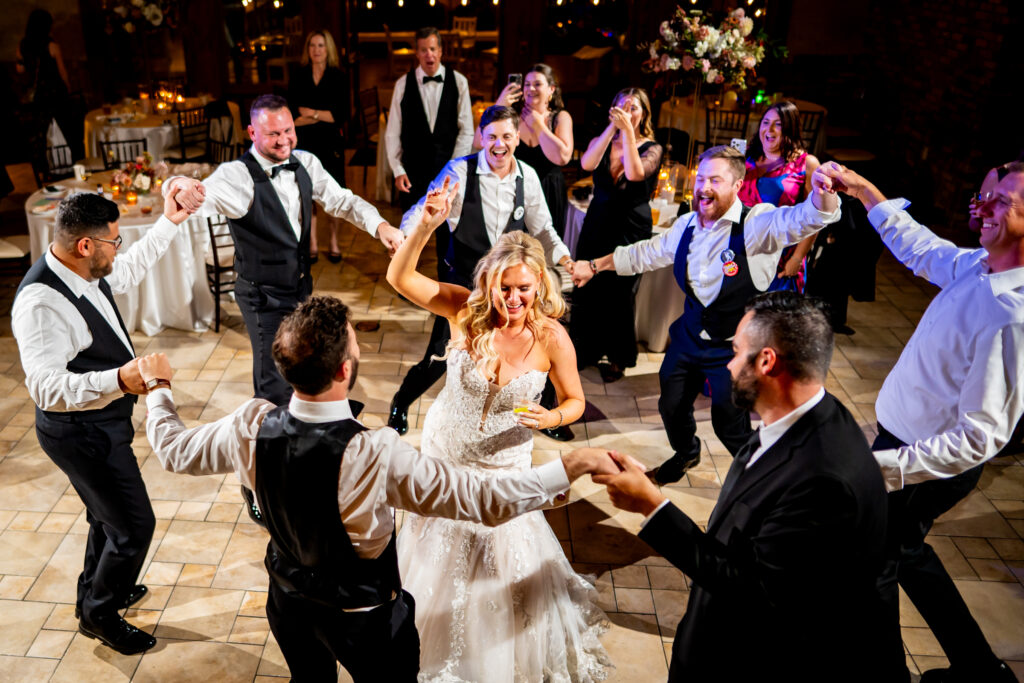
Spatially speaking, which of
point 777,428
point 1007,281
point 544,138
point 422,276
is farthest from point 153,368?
point 544,138

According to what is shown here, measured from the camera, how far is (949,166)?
7.68 m

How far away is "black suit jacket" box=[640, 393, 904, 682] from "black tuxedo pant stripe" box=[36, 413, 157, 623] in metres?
1.78

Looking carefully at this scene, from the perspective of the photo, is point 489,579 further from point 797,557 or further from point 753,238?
point 753,238

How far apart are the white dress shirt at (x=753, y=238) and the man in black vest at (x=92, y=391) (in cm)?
227

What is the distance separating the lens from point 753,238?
332 cm

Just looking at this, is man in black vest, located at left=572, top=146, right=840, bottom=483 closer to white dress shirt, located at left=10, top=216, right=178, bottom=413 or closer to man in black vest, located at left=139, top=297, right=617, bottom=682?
man in black vest, located at left=139, top=297, right=617, bottom=682

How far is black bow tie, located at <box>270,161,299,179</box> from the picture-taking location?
12.0ft

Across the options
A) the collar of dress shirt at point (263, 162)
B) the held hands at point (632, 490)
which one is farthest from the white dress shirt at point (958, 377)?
the collar of dress shirt at point (263, 162)

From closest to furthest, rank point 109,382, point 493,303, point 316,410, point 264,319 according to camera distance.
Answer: point 316,410, point 109,382, point 493,303, point 264,319

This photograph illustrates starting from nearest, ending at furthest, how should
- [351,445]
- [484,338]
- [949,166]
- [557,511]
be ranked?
[351,445] < [484,338] < [557,511] < [949,166]

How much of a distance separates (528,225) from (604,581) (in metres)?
1.84

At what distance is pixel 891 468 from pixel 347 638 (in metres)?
1.64

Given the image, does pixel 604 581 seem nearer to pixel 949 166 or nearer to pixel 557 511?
pixel 557 511

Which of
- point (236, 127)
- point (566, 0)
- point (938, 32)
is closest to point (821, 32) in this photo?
point (938, 32)
